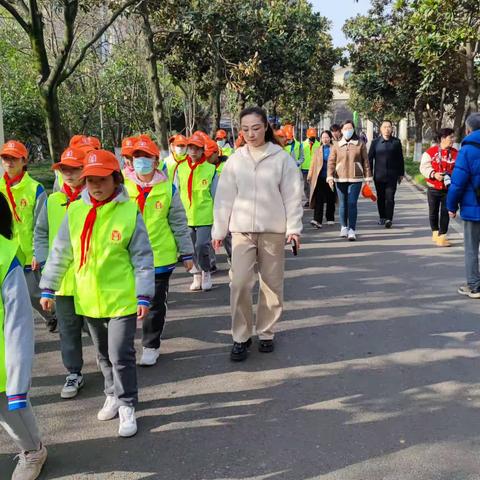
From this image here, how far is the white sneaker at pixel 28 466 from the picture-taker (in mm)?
3088

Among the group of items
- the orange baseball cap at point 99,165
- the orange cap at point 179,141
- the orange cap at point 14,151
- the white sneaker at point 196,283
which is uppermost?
the orange cap at point 179,141

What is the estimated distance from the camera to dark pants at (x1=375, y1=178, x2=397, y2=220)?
10664 millimetres

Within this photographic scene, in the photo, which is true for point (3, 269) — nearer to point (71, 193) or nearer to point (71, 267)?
point (71, 267)

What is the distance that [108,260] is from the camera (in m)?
3.55

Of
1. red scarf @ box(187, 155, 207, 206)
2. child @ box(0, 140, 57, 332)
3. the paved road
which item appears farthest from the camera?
red scarf @ box(187, 155, 207, 206)

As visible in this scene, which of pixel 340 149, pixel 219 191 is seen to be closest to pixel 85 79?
pixel 340 149

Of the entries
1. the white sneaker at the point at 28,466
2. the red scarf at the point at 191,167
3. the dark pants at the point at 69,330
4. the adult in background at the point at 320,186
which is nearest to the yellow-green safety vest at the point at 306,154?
the adult in background at the point at 320,186

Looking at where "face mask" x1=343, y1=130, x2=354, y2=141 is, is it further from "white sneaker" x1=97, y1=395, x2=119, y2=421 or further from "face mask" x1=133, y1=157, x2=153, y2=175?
"white sneaker" x1=97, y1=395, x2=119, y2=421

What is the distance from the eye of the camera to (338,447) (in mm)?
3449

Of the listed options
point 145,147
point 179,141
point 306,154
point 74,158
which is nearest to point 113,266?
point 74,158

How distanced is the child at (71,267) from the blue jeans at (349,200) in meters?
6.07

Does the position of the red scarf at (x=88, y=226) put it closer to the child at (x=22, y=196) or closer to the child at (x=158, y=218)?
the child at (x=158, y=218)

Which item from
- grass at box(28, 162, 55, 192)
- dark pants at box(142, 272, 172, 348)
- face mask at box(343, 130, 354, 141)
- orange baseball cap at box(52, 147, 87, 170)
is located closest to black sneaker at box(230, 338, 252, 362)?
dark pants at box(142, 272, 172, 348)

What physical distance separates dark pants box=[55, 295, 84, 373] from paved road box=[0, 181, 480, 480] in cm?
25
